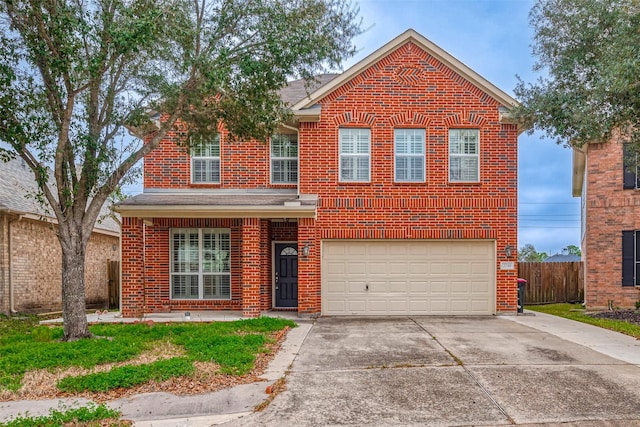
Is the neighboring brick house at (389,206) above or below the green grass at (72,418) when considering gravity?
above

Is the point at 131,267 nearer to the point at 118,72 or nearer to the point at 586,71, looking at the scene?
the point at 118,72

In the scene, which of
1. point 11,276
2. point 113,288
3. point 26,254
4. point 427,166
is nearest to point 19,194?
point 26,254

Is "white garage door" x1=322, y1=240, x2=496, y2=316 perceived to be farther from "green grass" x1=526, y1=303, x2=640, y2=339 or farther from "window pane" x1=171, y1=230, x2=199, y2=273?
"window pane" x1=171, y1=230, x2=199, y2=273

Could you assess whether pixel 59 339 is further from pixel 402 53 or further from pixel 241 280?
pixel 402 53

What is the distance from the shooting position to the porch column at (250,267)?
1173 cm

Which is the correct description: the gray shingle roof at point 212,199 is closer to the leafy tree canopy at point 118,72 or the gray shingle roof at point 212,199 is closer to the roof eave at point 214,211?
the roof eave at point 214,211

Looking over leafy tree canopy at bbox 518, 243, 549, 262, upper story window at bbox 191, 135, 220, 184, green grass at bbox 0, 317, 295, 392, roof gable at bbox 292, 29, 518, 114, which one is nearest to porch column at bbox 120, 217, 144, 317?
green grass at bbox 0, 317, 295, 392

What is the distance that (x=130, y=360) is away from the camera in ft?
23.0

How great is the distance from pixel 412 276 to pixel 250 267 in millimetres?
4528

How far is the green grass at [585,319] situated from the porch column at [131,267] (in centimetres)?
1184

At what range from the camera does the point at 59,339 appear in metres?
8.77

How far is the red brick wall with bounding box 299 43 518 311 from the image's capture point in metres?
12.5

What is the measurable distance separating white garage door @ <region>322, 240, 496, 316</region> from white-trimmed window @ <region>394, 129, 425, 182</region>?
6.09 ft

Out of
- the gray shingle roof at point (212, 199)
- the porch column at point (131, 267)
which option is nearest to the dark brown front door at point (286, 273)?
the gray shingle roof at point (212, 199)
